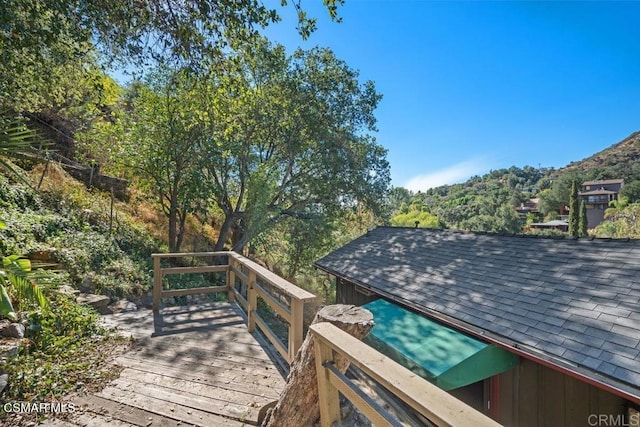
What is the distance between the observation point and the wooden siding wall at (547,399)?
3.34 meters

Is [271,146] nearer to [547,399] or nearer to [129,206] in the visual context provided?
[129,206]

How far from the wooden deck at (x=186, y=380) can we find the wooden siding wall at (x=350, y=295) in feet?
12.4

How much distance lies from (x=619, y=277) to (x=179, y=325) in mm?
6169

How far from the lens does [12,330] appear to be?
9.78 feet

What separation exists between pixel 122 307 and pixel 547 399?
6352 millimetres

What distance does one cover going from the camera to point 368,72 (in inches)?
392

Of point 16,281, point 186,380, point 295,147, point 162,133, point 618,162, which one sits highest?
point 618,162

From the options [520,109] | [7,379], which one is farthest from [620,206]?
[7,379]

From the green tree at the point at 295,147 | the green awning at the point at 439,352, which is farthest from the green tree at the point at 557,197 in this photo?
the green awning at the point at 439,352

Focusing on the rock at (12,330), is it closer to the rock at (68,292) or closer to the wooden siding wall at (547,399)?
the rock at (68,292)

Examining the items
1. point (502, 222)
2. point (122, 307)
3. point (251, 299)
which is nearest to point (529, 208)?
point (502, 222)

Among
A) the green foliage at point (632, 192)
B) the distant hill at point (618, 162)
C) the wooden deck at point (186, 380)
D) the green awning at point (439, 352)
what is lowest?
the green awning at point (439, 352)

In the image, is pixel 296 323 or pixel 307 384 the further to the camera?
pixel 296 323

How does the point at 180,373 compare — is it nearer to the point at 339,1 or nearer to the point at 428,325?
the point at 428,325
